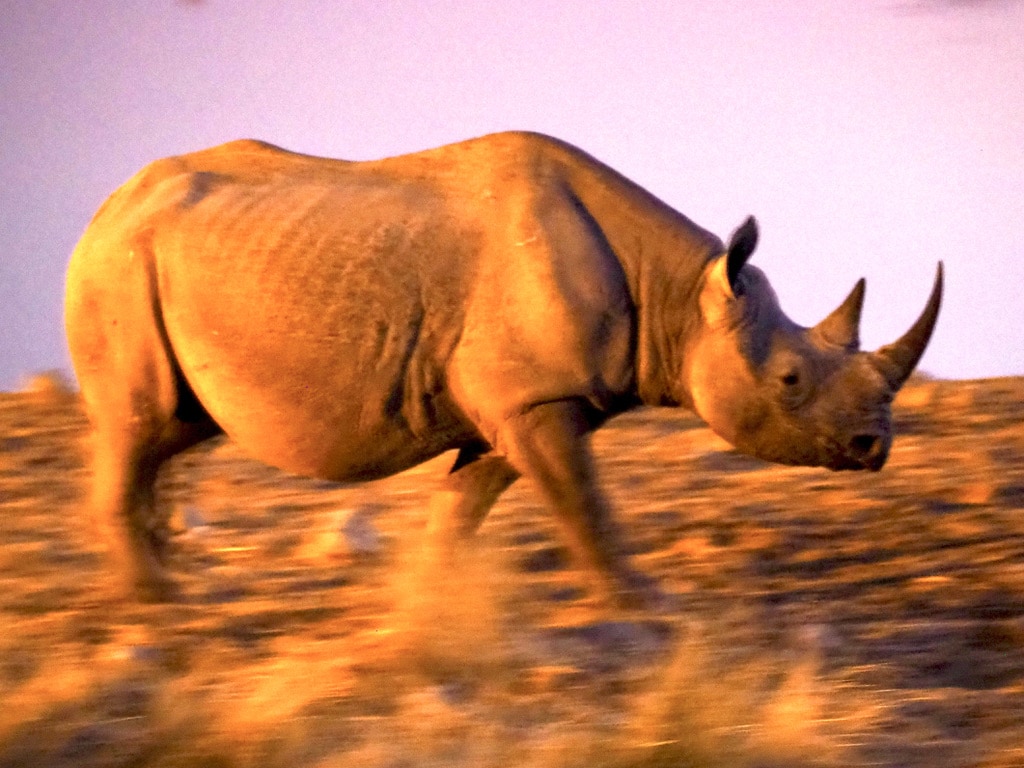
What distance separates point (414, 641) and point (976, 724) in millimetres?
1627

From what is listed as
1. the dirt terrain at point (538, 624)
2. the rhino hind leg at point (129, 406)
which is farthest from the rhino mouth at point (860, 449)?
the rhino hind leg at point (129, 406)

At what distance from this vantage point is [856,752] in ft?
15.4

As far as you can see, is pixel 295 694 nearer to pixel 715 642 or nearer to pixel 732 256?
pixel 715 642

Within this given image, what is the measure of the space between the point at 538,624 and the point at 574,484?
1.57 feet

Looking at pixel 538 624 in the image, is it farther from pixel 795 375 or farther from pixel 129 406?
pixel 129 406

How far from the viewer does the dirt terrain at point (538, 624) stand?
4602mm

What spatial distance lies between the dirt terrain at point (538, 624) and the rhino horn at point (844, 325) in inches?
38.3

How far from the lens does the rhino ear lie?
6145 mm

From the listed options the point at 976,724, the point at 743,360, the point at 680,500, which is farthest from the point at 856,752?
the point at 680,500

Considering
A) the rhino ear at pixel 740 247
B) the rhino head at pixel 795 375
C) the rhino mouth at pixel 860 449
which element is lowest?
the rhino mouth at pixel 860 449

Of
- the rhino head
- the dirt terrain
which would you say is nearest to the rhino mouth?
the rhino head

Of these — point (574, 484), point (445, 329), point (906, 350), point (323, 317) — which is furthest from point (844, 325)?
point (323, 317)

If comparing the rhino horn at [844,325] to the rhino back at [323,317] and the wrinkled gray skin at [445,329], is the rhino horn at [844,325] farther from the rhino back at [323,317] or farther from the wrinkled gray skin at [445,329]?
the rhino back at [323,317]

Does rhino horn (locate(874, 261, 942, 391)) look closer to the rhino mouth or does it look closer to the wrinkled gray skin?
the wrinkled gray skin
